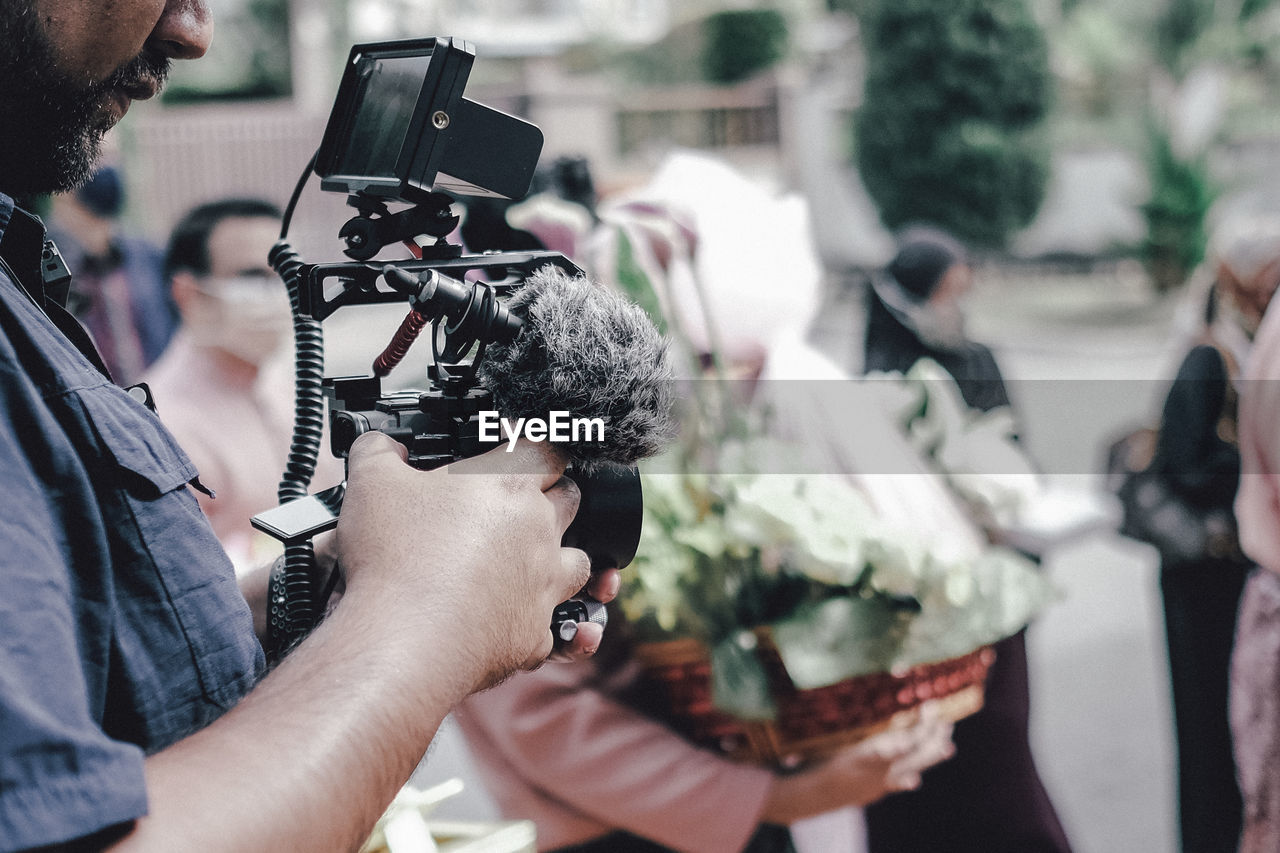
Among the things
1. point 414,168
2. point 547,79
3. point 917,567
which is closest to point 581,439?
point 414,168

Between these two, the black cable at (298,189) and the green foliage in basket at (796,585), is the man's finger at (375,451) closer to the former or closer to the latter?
the black cable at (298,189)

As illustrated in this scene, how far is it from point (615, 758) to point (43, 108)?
1.35 metres

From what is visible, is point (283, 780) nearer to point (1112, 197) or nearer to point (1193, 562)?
point (1193, 562)

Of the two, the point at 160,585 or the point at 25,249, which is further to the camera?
the point at 25,249

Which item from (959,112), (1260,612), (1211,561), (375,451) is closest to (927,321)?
(1211,561)

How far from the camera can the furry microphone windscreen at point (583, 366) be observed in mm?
930

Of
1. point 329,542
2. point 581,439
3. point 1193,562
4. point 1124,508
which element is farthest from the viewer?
point 1124,508

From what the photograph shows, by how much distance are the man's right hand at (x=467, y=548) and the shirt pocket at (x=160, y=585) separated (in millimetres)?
108

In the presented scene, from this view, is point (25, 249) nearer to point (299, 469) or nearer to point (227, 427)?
point (299, 469)

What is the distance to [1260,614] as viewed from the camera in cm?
259

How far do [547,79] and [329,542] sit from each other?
1342 centimetres

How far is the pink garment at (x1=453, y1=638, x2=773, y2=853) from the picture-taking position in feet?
6.02

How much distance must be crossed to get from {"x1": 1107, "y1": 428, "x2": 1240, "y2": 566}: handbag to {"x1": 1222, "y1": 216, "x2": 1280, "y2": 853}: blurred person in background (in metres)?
0.25

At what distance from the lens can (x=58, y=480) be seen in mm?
730
